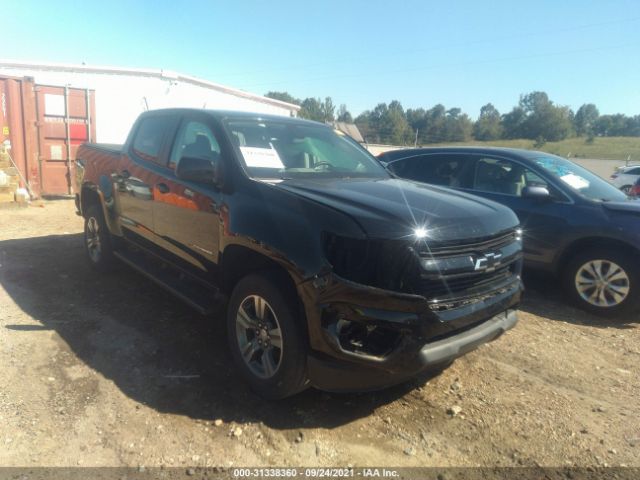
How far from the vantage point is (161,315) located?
4492mm

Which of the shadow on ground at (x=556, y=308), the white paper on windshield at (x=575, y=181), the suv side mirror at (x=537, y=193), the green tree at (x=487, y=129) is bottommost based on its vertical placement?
the shadow on ground at (x=556, y=308)

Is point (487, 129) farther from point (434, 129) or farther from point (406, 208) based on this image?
point (406, 208)

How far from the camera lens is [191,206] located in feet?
12.3

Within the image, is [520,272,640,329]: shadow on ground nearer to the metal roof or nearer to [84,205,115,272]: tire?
[84,205,115,272]: tire

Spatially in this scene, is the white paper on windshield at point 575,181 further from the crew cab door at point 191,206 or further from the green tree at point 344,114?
the green tree at point 344,114

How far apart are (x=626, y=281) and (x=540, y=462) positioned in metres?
2.87

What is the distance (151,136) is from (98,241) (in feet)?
5.54

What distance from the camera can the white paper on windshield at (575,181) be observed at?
534 centimetres

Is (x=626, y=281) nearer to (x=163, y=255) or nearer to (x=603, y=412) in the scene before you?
(x=603, y=412)

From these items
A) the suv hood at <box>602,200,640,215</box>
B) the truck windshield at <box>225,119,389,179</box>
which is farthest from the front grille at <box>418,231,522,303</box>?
the suv hood at <box>602,200,640,215</box>

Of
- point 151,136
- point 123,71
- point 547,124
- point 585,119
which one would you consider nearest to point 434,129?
point 547,124

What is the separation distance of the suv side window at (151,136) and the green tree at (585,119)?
94440mm

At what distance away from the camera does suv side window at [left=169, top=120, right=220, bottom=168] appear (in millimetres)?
3748

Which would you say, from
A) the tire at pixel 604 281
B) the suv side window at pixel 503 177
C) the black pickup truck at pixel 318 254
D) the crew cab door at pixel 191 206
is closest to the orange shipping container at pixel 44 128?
the black pickup truck at pixel 318 254
